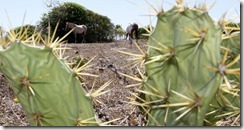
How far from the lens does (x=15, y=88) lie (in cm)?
105

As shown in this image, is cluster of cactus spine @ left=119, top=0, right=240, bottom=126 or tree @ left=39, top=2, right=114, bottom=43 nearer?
cluster of cactus spine @ left=119, top=0, right=240, bottom=126

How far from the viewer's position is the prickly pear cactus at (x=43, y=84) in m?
1.02

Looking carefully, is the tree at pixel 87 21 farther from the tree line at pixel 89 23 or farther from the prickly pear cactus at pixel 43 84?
the prickly pear cactus at pixel 43 84

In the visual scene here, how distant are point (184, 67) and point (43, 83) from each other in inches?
13.2

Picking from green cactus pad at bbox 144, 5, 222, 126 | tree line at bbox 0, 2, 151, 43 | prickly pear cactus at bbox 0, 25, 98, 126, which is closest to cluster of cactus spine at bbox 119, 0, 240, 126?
green cactus pad at bbox 144, 5, 222, 126

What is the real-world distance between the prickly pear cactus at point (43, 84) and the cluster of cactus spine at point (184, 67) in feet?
0.61

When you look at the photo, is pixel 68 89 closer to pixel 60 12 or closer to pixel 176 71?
pixel 176 71

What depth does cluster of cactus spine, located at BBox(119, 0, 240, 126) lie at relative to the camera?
960 millimetres

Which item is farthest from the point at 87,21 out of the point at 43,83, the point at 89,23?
the point at 43,83

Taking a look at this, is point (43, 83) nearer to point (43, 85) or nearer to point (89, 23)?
point (43, 85)

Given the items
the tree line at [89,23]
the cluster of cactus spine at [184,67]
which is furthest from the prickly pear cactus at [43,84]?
the tree line at [89,23]

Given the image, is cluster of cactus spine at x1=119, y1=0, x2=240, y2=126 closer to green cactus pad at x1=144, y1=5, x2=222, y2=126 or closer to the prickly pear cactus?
green cactus pad at x1=144, y1=5, x2=222, y2=126

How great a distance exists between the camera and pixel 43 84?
103cm

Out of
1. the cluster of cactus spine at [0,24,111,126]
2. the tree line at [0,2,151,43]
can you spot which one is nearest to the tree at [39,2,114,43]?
the tree line at [0,2,151,43]
